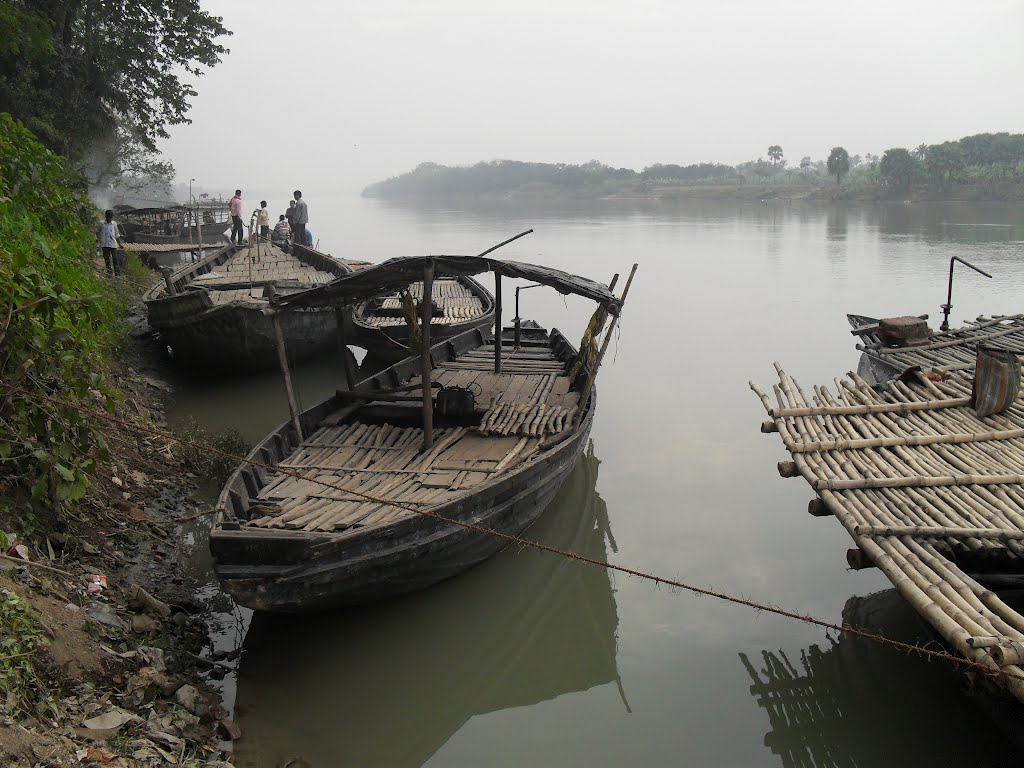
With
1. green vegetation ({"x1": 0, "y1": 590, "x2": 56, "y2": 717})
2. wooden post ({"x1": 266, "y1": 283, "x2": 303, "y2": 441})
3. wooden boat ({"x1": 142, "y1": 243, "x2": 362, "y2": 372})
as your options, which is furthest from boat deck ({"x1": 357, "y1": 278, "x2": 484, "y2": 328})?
green vegetation ({"x1": 0, "y1": 590, "x2": 56, "y2": 717})

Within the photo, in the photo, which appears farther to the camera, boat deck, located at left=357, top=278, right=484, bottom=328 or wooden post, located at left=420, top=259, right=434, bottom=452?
boat deck, located at left=357, top=278, right=484, bottom=328

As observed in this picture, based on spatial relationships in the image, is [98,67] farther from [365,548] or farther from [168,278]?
[365,548]

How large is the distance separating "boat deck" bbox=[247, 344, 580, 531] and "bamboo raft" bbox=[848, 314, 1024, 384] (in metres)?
3.68

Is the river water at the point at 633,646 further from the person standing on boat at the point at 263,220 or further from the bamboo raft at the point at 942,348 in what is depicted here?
the person standing on boat at the point at 263,220

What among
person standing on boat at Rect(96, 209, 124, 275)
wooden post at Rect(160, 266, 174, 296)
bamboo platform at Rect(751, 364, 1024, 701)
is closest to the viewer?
bamboo platform at Rect(751, 364, 1024, 701)

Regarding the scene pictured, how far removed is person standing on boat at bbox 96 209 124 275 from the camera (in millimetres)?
13258

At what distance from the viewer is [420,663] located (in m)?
5.11

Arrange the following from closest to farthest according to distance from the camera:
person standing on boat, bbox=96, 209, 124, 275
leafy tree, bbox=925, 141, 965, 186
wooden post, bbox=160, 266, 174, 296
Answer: wooden post, bbox=160, 266, 174, 296 → person standing on boat, bbox=96, 209, 124, 275 → leafy tree, bbox=925, 141, 965, 186

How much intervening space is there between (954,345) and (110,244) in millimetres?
13498

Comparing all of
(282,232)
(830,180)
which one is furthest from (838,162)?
(282,232)

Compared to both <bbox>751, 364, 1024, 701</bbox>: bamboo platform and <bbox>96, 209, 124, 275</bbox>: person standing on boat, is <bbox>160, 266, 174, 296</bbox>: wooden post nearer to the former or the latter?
<bbox>96, 209, 124, 275</bbox>: person standing on boat

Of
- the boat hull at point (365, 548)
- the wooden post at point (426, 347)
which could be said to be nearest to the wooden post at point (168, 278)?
the boat hull at point (365, 548)

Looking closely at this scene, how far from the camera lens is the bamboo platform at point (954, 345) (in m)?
8.34

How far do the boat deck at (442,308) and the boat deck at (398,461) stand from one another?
9.47ft
